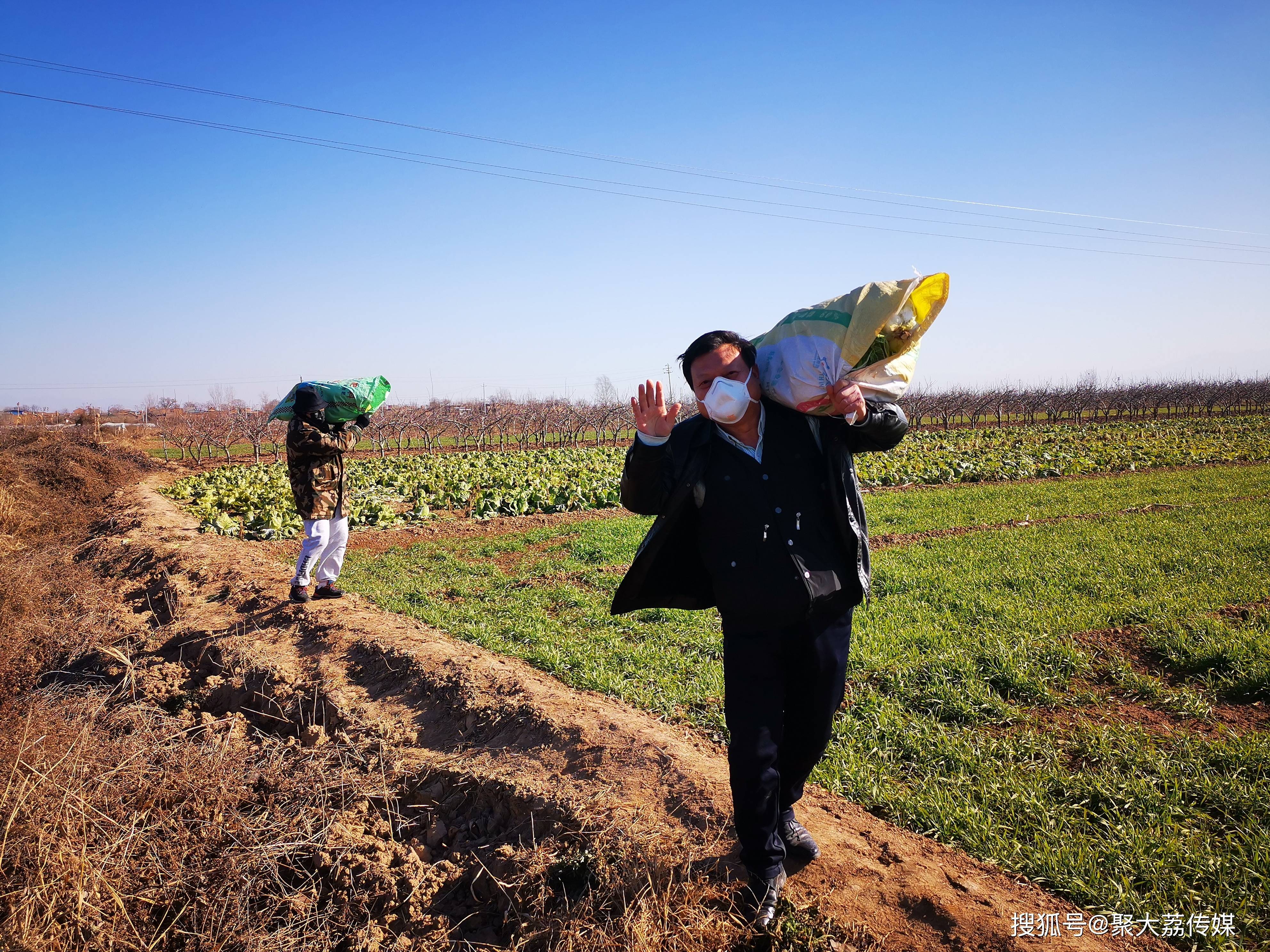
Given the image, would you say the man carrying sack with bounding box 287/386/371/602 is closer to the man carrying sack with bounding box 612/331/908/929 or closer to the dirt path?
the dirt path

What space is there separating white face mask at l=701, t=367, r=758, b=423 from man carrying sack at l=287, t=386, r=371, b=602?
4.54 metres

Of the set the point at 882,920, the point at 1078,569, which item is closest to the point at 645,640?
the point at 882,920

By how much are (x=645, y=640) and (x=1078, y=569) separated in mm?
4659

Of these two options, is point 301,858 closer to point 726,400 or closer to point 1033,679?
point 726,400

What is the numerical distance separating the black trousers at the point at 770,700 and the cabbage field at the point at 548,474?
11.2 metres

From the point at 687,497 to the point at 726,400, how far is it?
0.34 meters

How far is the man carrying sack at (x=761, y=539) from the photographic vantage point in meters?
2.28

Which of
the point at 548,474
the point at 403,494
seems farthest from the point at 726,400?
the point at 548,474

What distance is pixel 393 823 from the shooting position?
3.24m

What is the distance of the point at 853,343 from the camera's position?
238 centimetres

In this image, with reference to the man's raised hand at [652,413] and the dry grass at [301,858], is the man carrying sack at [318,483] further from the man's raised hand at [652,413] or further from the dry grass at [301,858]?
the man's raised hand at [652,413]

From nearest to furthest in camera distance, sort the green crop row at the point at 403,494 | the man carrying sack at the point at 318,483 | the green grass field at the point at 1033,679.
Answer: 1. the green grass field at the point at 1033,679
2. the man carrying sack at the point at 318,483
3. the green crop row at the point at 403,494

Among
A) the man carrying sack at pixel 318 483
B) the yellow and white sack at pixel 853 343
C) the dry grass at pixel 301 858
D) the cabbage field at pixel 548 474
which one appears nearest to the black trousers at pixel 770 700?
the dry grass at pixel 301 858

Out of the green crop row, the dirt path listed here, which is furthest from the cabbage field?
the dirt path
